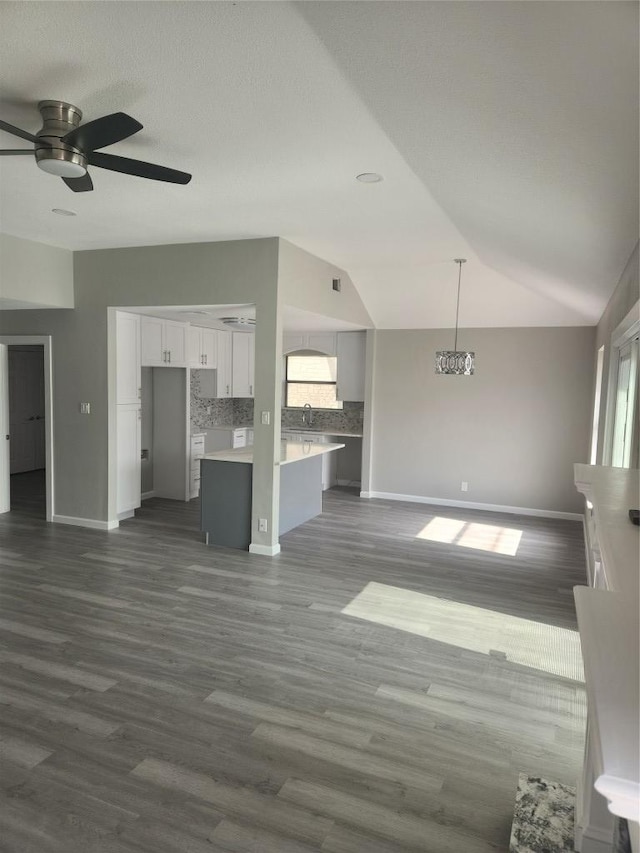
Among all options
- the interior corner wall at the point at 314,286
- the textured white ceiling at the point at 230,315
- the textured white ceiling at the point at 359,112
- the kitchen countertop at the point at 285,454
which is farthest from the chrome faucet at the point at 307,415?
the textured white ceiling at the point at 359,112

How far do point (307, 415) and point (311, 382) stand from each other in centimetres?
52

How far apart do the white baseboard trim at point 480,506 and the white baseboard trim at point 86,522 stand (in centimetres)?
345

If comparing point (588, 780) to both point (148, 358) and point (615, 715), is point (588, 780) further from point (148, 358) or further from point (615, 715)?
point (148, 358)

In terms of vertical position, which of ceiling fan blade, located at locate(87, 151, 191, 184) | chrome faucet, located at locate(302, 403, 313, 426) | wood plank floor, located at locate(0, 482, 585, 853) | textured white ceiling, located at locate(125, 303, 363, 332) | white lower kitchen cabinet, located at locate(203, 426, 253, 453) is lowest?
wood plank floor, located at locate(0, 482, 585, 853)

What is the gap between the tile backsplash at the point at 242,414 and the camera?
26.3 feet

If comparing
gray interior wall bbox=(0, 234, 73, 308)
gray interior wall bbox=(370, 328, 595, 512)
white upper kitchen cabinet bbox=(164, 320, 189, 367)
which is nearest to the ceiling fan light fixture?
gray interior wall bbox=(0, 234, 73, 308)

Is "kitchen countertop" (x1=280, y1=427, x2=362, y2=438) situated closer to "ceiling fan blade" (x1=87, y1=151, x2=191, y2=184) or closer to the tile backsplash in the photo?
the tile backsplash

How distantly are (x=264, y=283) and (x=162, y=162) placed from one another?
1.91 meters

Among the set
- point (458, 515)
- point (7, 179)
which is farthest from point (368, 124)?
point (458, 515)

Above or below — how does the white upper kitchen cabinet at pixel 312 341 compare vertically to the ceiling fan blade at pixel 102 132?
below

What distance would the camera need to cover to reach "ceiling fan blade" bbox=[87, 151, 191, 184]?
2.58 m

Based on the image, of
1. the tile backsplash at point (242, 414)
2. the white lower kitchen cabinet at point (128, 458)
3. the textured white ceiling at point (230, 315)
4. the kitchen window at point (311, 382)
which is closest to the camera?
the textured white ceiling at point (230, 315)

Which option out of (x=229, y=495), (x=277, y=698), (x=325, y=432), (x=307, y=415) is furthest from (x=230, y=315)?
(x=277, y=698)

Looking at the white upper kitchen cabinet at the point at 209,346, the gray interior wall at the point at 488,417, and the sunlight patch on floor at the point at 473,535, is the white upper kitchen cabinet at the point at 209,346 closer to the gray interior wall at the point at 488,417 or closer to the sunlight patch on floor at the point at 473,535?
the gray interior wall at the point at 488,417
